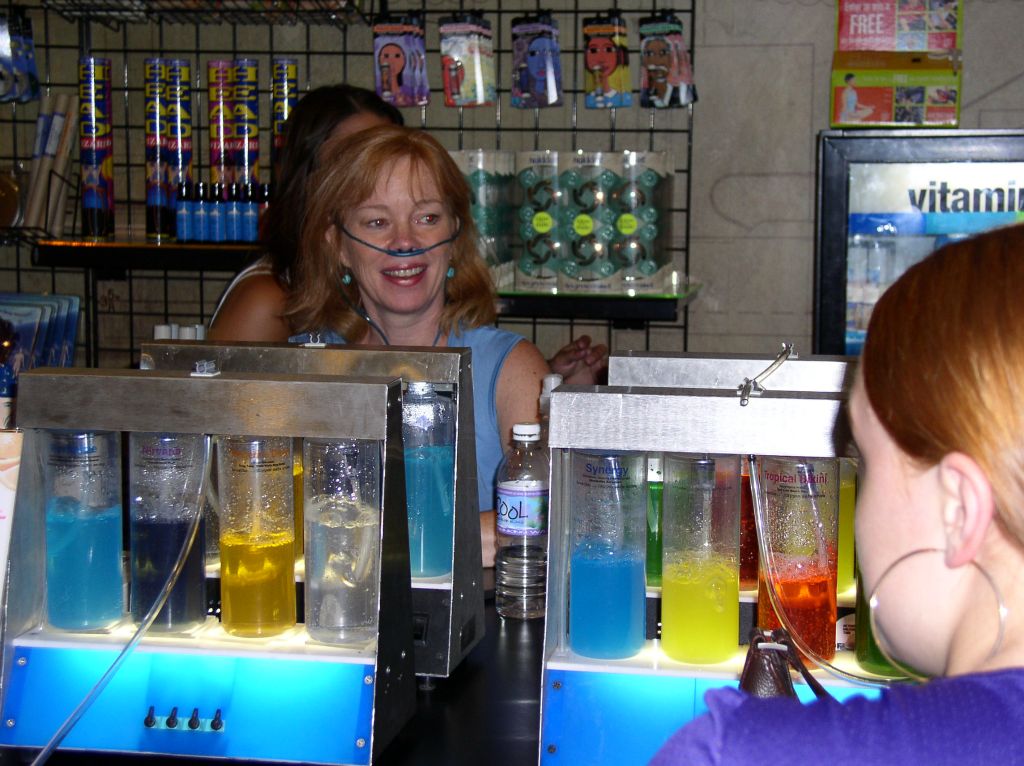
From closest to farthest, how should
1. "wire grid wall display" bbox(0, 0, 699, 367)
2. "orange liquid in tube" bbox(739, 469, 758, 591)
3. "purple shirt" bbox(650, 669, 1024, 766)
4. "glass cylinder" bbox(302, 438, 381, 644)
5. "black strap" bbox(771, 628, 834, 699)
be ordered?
"purple shirt" bbox(650, 669, 1024, 766)
"black strap" bbox(771, 628, 834, 699)
"glass cylinder" bbox(302, 438, 381, 644)
"orange liquid in tube" bbox(739, 469, 758, 591)
"wire grid wall display" bbox(0, 0, 699, 367)

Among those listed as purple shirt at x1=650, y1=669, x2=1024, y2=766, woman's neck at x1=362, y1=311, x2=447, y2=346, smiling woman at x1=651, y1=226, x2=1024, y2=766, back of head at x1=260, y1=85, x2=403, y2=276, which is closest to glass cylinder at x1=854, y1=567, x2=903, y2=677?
smiling woman at x1=651, y1=226, x2=1024, y2=766

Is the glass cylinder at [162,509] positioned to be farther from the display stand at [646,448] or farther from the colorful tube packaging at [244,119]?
the colorful tube packaging at [244,119]

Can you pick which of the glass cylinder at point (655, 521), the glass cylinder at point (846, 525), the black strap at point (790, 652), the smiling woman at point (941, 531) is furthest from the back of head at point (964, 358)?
the glass cylinder at point (655, 521)

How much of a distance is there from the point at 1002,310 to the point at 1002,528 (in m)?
0.14

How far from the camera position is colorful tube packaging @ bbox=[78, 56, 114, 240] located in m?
3.12

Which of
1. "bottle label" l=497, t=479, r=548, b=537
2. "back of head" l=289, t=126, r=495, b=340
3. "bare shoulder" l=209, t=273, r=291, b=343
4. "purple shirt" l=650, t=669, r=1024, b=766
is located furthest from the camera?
"bare shoulder" l=209, t=273, r=291, b=343

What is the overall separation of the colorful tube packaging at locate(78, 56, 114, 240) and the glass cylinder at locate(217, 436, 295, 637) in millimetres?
2127

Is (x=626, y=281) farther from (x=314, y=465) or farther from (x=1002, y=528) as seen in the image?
(x=1002, y=528)

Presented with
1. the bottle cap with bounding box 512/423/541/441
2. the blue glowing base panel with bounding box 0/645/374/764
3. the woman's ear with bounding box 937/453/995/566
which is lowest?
the blue glowing base panel with bounding box 0/645/374/764

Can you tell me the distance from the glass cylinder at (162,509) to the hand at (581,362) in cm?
183

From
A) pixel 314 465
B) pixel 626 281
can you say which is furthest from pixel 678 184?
pixel 314 465

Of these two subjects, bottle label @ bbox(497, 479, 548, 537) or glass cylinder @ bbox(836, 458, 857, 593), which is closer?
glass cylinder @ bbox(836, 458, 857, 593)

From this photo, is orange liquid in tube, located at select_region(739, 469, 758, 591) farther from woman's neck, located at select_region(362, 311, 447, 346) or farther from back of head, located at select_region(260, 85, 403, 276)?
back of head, located at select_region(260, 85, 403, 276)

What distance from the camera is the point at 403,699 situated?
4.28ft
